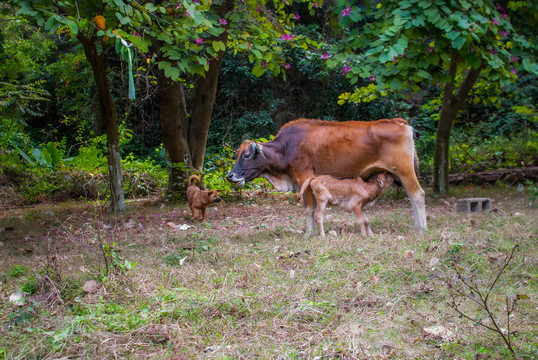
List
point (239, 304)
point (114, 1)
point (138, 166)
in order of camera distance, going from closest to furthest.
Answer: point (239, 304), point (114, 1), point (138, 166)

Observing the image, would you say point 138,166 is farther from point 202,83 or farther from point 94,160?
point 202,83

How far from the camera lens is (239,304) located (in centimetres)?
415

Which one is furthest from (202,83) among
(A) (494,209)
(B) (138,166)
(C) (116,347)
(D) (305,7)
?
(D) (305,7)

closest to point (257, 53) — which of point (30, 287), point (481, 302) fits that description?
point (30, 287)

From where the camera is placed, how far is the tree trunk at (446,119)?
11.1 meters

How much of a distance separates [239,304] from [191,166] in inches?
288

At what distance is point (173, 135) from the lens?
10953mm

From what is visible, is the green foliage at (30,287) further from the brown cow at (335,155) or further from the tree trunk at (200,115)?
the tree trunk at (200,115)

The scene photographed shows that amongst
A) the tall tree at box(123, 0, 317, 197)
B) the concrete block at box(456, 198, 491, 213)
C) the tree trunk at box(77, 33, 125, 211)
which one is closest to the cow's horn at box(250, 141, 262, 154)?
the tall tree at box(123, 0, 317, 197)

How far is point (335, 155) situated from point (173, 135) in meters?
4.68

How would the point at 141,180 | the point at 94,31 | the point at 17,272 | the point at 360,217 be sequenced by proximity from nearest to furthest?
the point at 17,272 → the point at 360,217 → the point at 94,31 → the point at 141,180

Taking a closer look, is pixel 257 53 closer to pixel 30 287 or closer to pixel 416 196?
pixel 416 196

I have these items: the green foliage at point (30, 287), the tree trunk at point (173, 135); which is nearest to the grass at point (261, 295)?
the green foliage at point (30, 287)

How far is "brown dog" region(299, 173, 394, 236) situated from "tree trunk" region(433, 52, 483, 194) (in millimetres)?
5058
